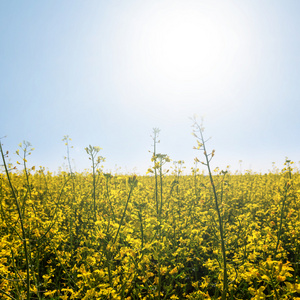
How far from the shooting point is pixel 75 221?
4.41 m

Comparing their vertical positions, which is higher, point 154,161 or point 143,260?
point 154,161

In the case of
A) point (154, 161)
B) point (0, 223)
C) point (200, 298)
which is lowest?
point (200, 298)

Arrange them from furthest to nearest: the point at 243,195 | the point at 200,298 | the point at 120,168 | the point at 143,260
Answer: the point at 120,168
the point at 243,195
the point at 143,260
the point at 200,298

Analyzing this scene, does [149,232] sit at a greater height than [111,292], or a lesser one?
greater

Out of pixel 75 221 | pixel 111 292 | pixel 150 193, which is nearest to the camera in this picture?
pixel 111 292

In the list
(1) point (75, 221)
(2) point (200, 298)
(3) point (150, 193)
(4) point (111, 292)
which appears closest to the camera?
(4) point (111, 292)

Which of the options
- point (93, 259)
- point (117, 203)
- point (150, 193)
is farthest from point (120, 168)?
point (93, 259)

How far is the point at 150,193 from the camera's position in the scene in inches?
257

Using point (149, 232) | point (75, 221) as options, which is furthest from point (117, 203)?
point (149, 232)

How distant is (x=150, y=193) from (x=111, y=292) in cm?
482

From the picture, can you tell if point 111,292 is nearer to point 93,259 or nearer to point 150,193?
point 93,259

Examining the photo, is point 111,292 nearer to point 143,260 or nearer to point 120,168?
point 143,260

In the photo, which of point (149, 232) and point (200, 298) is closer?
point (200, 298)

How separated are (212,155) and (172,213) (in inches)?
103
